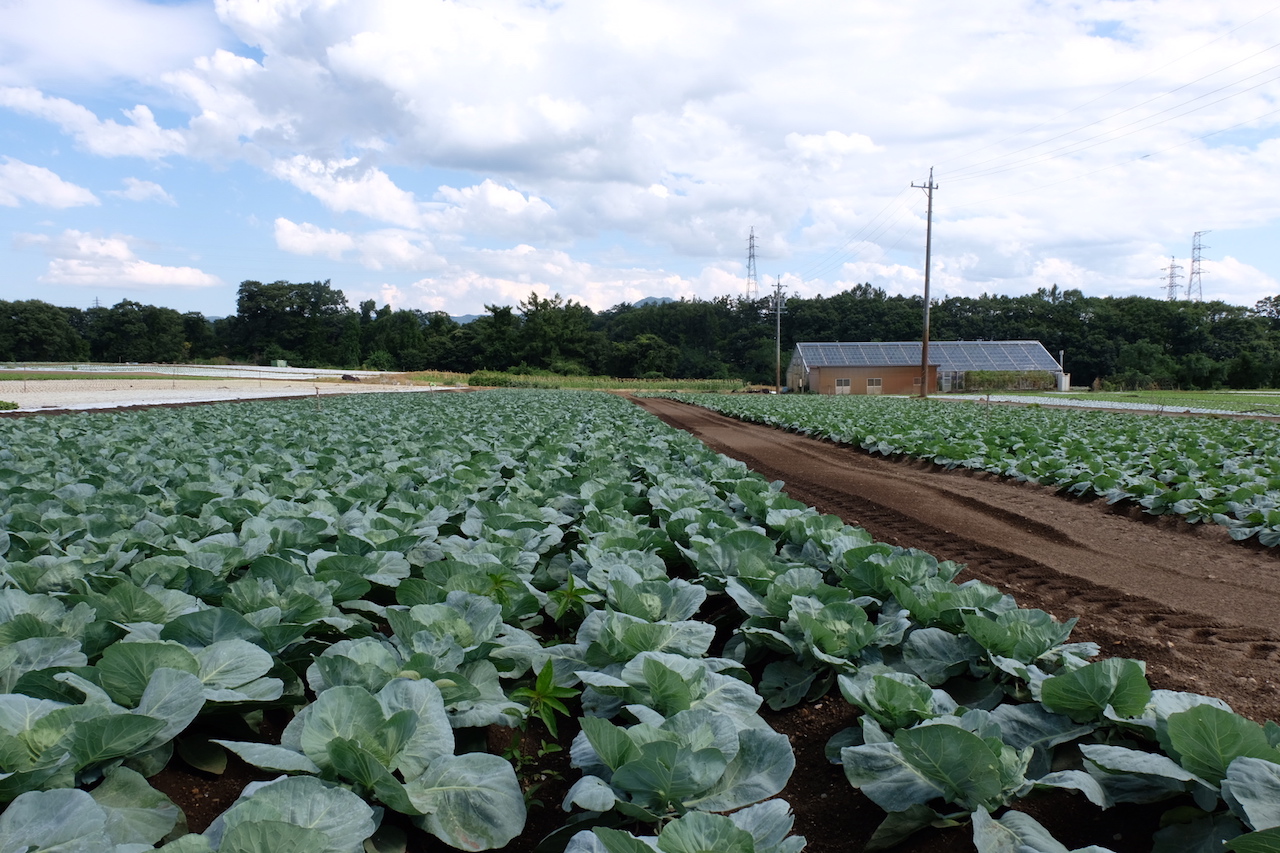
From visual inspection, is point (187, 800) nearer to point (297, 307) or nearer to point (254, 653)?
point (254, 653)

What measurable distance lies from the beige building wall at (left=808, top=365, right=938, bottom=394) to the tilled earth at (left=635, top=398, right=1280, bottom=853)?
47.8m

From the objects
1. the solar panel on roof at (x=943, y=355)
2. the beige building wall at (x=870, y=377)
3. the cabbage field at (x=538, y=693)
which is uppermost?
the solar panel on roof at (x=943, y=355)

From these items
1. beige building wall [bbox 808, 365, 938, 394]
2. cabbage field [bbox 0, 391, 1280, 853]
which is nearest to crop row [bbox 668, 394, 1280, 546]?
cabbage field [bbox 0, 391, 1280, 853]

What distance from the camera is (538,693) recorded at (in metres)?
2.54

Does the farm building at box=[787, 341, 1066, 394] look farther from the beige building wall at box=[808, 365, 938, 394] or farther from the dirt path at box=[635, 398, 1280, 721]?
the dirt path at box=[635, 398, 1280, 721]

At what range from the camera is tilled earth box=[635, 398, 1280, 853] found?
2104 millimetres

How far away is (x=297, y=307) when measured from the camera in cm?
8462

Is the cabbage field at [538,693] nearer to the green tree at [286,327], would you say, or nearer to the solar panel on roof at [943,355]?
the solar panel on roof at [943,355]

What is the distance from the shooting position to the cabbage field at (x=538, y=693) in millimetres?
1729

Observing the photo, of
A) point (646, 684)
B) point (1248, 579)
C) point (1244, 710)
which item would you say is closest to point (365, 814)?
point (646, 684)

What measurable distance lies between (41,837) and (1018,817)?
218 centimetres

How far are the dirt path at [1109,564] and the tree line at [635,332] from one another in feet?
198

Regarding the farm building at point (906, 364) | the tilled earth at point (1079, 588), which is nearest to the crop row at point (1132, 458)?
the tilled earth at point (1079, 588)

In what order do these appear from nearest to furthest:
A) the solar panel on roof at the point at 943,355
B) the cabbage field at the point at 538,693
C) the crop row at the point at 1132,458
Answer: the cabbage field at the point at 538,693, the crop row at the point at 1132,458, the solar panel on roof at the point at 943,355
